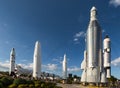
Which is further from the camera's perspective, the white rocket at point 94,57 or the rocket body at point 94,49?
the rocket body at point 94,49

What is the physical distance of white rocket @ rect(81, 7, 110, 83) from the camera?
6981cm

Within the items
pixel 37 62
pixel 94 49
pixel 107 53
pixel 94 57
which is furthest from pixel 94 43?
pixel 37 62

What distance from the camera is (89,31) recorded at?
245 feet

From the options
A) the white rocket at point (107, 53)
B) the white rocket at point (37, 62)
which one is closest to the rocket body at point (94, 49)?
the white rocket at point (107, 53)

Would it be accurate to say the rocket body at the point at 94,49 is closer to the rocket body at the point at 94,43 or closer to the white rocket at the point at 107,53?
the rocket body at the point at 94,43

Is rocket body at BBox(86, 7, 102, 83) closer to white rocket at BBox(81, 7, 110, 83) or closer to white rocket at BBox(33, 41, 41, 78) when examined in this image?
white rocket at BBox(81, 7, 110, 83)

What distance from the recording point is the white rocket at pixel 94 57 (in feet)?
229

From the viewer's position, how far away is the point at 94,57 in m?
71.5

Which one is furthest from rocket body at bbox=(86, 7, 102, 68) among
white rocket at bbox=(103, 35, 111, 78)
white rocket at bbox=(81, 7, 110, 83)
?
white rocket at bbox=(103, 35, 111, 78)

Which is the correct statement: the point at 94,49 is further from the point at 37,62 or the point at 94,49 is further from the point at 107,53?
the point at 37,62

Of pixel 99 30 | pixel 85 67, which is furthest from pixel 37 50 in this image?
pixel 99 30

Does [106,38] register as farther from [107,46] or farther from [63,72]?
[63,72]

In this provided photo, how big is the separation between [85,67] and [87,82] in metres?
6.36

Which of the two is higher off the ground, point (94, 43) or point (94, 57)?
point (94, 43)
